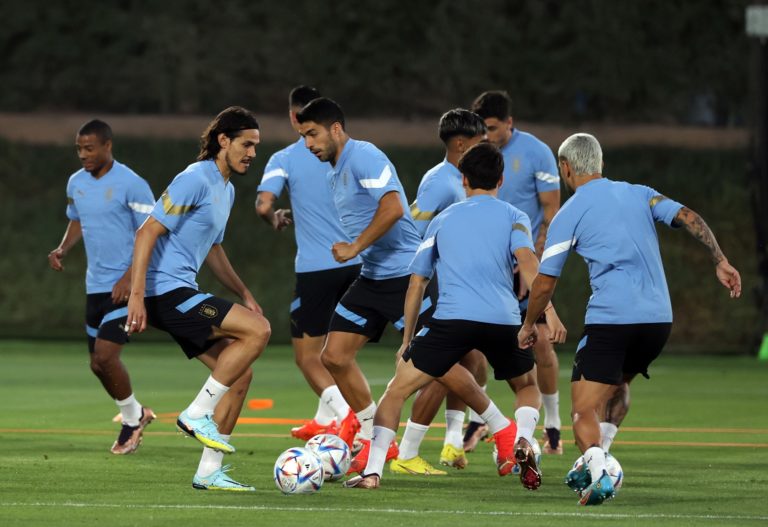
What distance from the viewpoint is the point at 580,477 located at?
935 cm

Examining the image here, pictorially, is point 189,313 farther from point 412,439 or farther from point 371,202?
point 412,439

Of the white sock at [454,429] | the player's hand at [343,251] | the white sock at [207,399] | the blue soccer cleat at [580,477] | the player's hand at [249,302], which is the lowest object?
the white sock at [454,429]

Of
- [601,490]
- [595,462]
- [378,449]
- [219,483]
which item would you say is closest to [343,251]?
[378,449]

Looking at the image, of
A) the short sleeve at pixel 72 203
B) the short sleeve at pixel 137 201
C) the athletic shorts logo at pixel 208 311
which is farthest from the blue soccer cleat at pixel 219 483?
the short sleeve at pixel 72 203

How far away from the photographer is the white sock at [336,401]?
40.5 ft

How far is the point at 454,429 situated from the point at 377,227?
6.14 ft

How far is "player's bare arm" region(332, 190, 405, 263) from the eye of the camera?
1023cm

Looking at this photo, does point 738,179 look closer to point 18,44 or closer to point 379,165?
point 18,44

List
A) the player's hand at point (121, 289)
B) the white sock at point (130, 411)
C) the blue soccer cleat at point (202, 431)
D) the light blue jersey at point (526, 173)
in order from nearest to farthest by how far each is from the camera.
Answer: the blue soccer cleat at point (202, 431), the player's hand at point (121, 289), the white sock at point (130, 411), the light blue jersey at point (526, 173)

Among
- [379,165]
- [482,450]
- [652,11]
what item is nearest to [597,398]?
[379,165]

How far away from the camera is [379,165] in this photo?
35.3ft

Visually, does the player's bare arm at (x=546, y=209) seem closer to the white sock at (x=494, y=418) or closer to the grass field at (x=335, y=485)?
the grass field at (x=335, y=485)

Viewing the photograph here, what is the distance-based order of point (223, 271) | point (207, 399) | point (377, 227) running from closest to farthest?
point (207, 399), point (377, 227), point (223, 271)

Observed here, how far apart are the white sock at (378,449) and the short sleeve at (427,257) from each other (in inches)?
37.6
